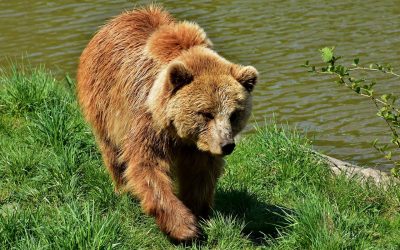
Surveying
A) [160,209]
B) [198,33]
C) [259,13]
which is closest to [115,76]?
[198,33]

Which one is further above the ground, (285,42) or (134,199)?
(134,199)

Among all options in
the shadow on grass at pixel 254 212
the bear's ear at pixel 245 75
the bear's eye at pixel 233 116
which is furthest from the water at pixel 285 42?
the bear's eye at pixel 233 116

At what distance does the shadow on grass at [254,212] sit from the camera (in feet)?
19.5

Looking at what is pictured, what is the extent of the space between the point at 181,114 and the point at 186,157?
0.48 m

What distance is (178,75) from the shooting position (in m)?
5.56

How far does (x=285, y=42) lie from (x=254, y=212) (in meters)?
6.12

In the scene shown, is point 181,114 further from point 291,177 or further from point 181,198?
point 291,177

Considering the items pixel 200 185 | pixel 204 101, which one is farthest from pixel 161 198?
pixel 204 101

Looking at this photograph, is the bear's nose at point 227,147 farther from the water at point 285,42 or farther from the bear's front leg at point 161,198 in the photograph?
the water at point 285,42

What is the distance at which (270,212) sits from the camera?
6.20 metres

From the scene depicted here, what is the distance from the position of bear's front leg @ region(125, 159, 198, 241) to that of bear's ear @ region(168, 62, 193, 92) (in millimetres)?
603

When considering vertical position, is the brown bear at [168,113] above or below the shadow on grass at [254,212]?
above

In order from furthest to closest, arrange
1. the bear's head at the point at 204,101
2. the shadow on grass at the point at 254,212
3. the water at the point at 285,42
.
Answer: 1. the water at the point at 285,42
2. the shadow on grass at the point at 254,212
3. the bear's head at the point at 204,101

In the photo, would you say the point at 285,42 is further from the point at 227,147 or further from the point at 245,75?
the point at 227,147
